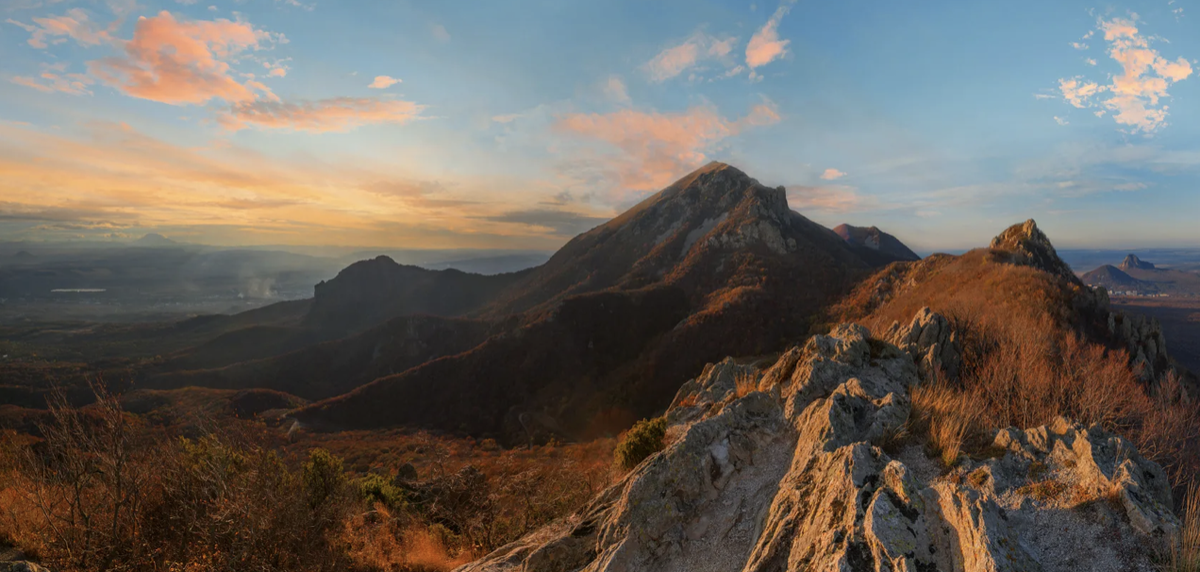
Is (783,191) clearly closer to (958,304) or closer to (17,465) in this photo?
(958,304)

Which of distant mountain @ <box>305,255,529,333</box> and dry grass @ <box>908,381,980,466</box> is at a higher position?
dry grass @ <box>908,381,980,466</box>

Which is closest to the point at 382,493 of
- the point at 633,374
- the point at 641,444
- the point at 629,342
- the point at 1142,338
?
the point at 641,444

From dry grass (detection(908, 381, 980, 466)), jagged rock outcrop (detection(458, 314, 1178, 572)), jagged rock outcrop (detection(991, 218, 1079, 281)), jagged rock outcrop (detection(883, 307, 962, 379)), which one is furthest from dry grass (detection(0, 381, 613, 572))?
jagged rock outcrop (detection(991, 218, 1079, 281))

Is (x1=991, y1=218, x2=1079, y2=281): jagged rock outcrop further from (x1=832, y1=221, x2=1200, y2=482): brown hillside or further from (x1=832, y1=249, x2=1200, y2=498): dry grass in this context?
(x1=832, y1=249, x2=1200, y2=498): dry grass

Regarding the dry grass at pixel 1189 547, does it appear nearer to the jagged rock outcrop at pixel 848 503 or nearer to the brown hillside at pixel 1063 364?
the jagged rock outcrop at pixel 848 503

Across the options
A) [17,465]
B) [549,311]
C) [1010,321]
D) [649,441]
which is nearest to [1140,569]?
[649,441]

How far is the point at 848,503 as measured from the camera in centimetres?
706

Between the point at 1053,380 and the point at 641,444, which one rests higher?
the point at 1053,380

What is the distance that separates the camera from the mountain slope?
69188 mm

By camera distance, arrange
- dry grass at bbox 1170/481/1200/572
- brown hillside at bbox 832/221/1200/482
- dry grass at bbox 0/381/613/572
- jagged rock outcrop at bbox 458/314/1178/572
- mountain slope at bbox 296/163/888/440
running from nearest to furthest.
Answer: dry grass at bbox 1170/481/1200/572
jagged rock outcrop at bbox 458/314/1178/572
dry grass at bbox 0/381/613/572
brown hillside at bbox 832/221/1200/482
mountain slope at bbox 296/163/888/440

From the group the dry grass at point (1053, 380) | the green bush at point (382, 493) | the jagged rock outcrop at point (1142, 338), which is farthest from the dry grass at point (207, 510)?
the jagged rock outcrop at point (1142, 338)

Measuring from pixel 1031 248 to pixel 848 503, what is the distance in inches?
2655

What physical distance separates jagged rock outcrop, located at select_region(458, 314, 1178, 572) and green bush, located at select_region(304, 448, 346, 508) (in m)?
12.2

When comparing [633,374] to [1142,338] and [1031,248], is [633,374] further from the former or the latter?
[1031,248]
